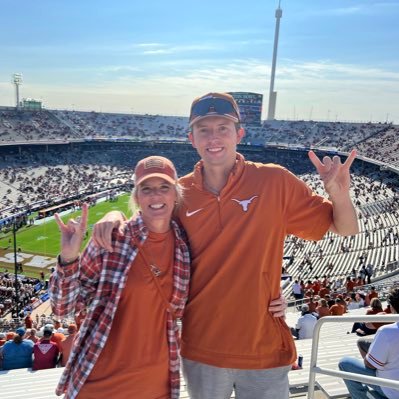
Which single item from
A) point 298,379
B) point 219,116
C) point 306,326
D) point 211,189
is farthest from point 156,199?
point 306,326

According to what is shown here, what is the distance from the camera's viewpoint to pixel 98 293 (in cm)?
232

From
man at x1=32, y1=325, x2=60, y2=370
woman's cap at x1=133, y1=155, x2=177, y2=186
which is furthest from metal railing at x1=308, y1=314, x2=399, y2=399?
man at x1=32, y1=325, x2=60, y2=370

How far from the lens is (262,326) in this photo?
2.48m

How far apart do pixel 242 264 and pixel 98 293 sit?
79 cm

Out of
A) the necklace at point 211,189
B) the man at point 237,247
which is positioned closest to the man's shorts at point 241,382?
the man at point 237,247

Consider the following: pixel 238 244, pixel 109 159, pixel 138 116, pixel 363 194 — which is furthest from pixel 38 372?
pixel 138 116

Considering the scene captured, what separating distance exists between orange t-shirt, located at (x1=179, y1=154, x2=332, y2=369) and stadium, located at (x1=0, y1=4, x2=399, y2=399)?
0.50 m

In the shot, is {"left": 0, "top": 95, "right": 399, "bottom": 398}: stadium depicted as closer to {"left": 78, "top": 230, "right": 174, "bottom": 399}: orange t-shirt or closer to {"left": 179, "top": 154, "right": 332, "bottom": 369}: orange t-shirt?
{"left": 179, "top": 154, "right": 332, "bottom": 369}: orange t-shirt

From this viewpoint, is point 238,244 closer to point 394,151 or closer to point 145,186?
point 145,186

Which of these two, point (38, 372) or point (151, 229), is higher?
point (151, 229)

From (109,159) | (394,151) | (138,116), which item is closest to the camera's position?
(394,151)

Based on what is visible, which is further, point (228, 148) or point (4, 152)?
point (4, 152)

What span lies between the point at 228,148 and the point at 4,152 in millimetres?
49595

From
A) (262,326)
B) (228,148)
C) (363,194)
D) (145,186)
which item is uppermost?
(228,148)
